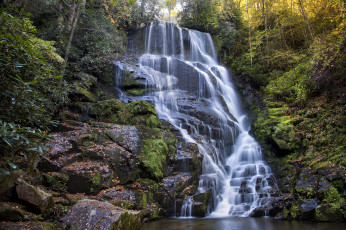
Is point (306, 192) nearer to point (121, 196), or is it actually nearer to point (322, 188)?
point (322, 188)

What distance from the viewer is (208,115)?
1346 centimetres

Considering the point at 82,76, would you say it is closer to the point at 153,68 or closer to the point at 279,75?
the point at 153,68

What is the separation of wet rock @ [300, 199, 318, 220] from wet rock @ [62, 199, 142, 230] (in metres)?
5.93

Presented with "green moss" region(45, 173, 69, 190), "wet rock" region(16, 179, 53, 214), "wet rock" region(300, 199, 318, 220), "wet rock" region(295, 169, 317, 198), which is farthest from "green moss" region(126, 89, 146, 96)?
"wet rock" region(16, 179, 53, 214)

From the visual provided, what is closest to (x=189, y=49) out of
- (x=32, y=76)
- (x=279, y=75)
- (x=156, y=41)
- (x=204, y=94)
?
(x=156, y=41)

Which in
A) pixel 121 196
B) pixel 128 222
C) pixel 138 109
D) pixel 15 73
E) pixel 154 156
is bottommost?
pixel 128 222

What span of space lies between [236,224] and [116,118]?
6780 mm

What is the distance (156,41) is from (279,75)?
1164 cm

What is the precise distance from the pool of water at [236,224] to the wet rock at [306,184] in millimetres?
1178

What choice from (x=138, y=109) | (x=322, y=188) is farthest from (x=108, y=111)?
(x=322, y=188)

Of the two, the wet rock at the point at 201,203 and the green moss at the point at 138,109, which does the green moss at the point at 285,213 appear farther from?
the green moss at the point at 138,109

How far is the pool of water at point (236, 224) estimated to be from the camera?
6.20 metres

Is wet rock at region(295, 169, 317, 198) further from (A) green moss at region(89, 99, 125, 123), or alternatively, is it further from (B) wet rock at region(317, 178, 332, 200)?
(A) green moss at region(89, 99, 125, 123)

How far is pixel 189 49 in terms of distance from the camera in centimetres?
2156
